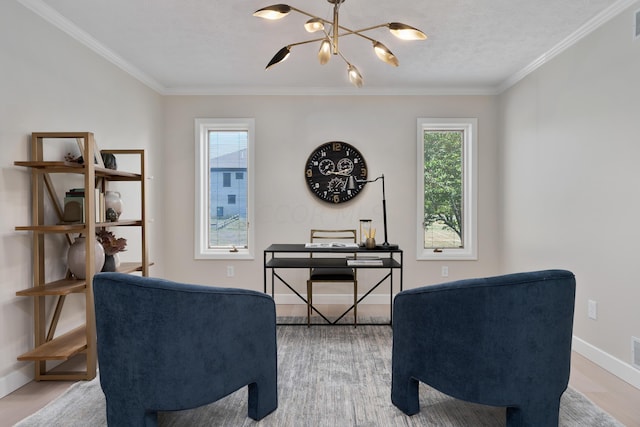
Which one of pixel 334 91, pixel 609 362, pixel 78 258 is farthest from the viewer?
pixel 334 91

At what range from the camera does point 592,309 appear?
9.47 ft

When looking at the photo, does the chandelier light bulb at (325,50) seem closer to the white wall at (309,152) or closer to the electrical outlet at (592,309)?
the white wall at (309,152)

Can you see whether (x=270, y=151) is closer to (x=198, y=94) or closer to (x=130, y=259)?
(x=198, y=94)

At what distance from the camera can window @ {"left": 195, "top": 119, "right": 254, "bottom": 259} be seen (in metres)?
4.60

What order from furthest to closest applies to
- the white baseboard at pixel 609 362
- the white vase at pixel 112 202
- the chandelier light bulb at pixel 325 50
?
the white vase at pixel 112 202
the white baseboard at pixel 609 362
the chandelier light bulb at pixel 325 50

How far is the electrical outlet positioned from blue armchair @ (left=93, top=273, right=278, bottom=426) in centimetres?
274

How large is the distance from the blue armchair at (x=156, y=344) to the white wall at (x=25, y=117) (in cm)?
117

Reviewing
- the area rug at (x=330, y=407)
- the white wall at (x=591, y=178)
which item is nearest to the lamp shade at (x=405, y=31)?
the white wall at (x=591, y=178)

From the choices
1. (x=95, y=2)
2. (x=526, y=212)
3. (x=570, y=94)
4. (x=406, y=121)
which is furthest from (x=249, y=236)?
(x=570, y=94)

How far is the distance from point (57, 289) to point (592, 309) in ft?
12.4

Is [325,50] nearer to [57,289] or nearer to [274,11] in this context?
[274,11]

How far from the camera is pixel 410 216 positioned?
178 inches

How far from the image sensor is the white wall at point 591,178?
2514 mm

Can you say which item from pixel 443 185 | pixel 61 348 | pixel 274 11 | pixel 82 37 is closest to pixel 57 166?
pixel 61 348
